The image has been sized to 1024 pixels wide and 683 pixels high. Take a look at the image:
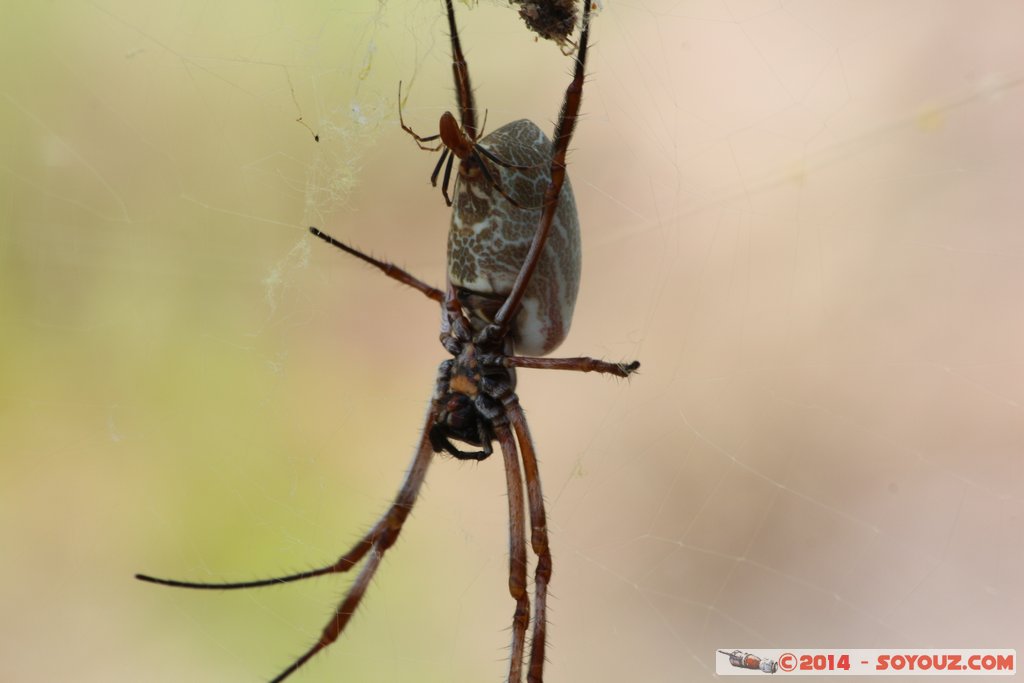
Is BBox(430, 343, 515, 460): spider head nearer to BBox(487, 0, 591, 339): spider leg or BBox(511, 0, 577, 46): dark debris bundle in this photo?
BBox(487, 0, 591, 339): spider leg

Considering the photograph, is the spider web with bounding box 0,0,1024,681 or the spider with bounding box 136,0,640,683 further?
the spider web with bounding box 0,0,1024,681

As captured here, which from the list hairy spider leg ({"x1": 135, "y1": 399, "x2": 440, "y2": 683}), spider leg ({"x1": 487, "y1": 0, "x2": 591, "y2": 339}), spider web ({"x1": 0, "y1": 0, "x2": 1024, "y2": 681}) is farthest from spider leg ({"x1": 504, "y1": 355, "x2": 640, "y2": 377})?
spider web ({"x1": 0, "y1": 0, "x2": 1024, "y2": 681})

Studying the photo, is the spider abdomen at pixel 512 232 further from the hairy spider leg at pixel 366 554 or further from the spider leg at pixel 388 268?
the hairy spider leg at pixel 366 554

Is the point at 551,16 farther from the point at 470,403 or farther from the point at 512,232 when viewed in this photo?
the point at 470,403

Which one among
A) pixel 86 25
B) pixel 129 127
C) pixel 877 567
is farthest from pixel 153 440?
pixel 877 567

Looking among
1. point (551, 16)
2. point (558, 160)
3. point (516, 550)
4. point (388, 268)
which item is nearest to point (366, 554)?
point (516, 550)
